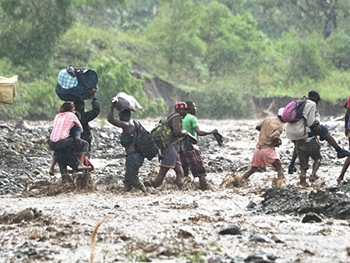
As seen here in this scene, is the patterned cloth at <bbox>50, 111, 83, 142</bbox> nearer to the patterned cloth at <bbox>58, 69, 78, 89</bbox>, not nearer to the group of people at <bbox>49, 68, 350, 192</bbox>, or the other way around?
the group of people at <bbox>49, 68, 350, 192</bbox>

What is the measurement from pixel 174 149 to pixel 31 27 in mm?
24157

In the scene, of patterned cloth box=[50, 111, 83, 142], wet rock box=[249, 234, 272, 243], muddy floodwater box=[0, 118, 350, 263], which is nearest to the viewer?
muddy floodwater box=[0, 118, 350, 263]

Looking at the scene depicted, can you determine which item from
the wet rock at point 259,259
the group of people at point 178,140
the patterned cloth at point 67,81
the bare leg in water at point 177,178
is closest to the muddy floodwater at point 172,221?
the wet rock at point 259,259

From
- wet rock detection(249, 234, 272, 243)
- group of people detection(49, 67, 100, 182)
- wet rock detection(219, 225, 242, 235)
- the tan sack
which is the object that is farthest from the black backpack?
wet rock detection(249, 234, 272, 243)

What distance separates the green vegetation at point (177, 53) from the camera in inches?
1385

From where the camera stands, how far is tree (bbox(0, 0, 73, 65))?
35.0 m

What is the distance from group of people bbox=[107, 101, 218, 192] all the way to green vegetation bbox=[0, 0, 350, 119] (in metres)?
18.3

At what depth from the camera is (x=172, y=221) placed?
27.9 ft

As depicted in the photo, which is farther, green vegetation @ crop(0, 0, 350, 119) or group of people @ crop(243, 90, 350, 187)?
green vegetation @ crop(0, 0, 350, 119)

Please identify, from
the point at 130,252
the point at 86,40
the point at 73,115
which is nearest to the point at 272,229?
the point at 130,252

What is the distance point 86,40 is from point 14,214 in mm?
35394

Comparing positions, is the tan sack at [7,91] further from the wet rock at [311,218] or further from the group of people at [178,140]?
the wet rock at [311,218]

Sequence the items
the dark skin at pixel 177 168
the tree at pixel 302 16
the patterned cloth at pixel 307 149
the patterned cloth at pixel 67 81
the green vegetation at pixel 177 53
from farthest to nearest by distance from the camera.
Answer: the tree at pixel 302 16
the green vegetation at pixel 177 53
the patterned cloth at pixel 307 149
the patterned cloth at pixel 67 81
the dark skin at pixel 177 168

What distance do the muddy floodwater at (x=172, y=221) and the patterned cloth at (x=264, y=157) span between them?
378 millimetres
